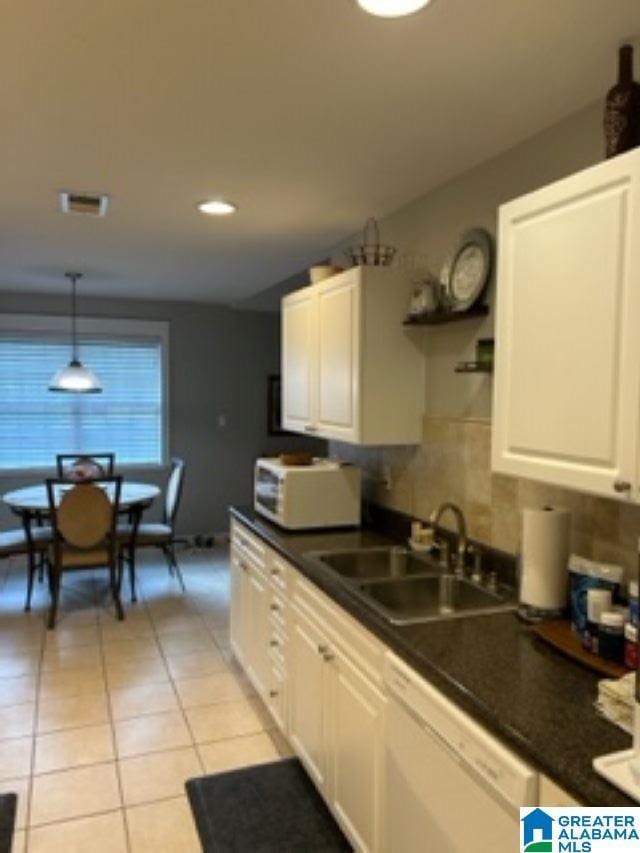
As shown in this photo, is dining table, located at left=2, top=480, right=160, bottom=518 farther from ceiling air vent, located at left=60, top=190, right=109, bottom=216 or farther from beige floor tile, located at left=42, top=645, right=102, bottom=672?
ceiling air vent, located at left=60, top=190, right=109, bottom=216

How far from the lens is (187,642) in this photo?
12.5ft

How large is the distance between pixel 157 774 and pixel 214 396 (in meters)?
4.17

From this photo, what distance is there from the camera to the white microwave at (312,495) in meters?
2.89

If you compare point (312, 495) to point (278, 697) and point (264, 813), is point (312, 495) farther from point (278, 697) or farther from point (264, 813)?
point (264, 813)

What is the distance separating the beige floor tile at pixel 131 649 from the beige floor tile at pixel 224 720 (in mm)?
735

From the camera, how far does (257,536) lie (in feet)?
9.57

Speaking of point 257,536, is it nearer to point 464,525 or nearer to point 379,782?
point 464,525

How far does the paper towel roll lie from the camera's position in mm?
1726

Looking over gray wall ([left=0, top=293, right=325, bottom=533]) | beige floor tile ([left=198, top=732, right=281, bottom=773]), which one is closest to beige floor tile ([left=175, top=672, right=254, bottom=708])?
beige floor tile ([left=198, top=732, right=281, bottom=773])

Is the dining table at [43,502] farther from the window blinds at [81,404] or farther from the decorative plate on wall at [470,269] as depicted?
the decorative plate on wall at [470,269]

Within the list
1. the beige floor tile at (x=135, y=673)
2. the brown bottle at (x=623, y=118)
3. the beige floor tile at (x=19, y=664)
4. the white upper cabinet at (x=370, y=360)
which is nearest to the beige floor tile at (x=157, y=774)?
the beige floor tile at (x=135, y=673)

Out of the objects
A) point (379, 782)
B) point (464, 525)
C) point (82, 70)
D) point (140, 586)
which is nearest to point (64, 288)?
point (140, 586)

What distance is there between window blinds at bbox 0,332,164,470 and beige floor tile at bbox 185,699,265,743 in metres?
3.46

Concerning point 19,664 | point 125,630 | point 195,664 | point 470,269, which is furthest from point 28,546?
point 470,269
